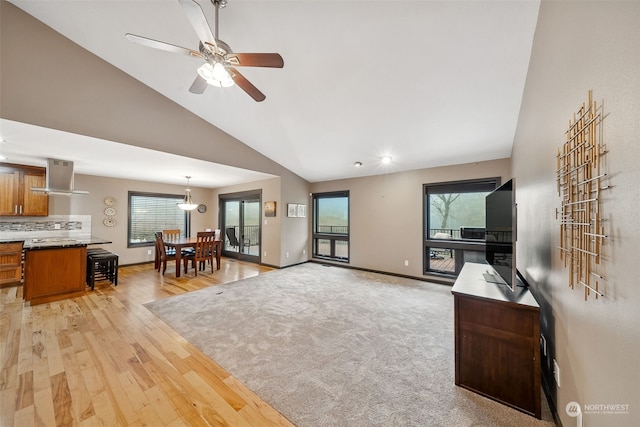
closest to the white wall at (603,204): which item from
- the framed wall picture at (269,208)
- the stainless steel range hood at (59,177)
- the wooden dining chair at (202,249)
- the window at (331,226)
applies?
the window at (331,226)

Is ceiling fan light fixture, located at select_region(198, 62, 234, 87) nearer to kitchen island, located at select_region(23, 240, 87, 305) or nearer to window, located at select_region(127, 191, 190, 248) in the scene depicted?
kitchen island, located at select_region(23, 240, 87, 305)

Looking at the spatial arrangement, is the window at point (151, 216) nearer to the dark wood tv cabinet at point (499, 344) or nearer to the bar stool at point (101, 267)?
the bar stool at point (101, 267)

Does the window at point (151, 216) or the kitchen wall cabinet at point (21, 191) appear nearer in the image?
the kitchen wall cabinet at point (21, 191)

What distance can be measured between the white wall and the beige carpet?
2.38 feet

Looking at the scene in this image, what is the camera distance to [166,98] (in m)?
3.63

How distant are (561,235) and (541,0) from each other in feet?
5.76

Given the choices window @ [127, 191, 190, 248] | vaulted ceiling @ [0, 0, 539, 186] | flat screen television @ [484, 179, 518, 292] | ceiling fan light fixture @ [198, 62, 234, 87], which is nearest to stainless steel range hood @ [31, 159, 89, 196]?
vaulted ceiling @ [0, 0, 539, 186]

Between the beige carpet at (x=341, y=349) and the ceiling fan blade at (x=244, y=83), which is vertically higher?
the ceiling fan blade at (x=244, y=83)

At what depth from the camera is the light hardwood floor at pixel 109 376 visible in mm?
1509

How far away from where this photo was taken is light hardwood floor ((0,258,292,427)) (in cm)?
151

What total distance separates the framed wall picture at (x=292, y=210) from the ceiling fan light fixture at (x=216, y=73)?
404cm

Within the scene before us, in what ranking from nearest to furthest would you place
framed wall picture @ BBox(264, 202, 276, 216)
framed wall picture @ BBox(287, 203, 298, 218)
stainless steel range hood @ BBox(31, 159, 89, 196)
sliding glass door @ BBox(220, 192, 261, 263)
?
stainless steel range hood @ BBox(31, 159, 89, 196) < framed wall picture @ BBox(264, 202, 276, 216) < framed wall picture @ BBox(287, 203, 298, 218) < sliding glass door @ BBox(220, 192, 261, 263)

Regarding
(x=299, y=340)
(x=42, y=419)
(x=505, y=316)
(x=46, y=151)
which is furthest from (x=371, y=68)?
(x=46, y=151)

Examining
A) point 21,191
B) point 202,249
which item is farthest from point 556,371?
point 21,191
